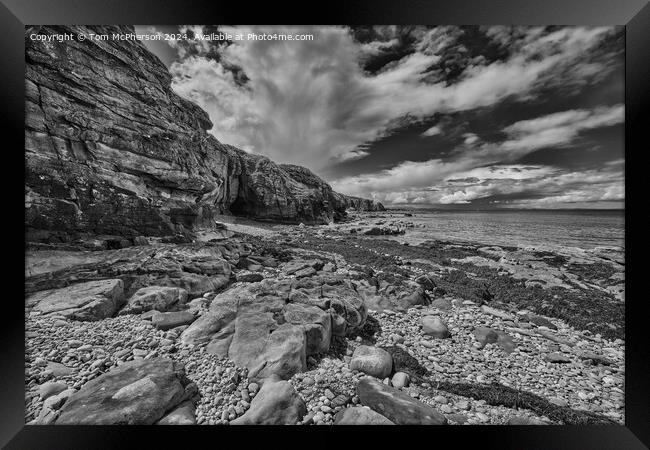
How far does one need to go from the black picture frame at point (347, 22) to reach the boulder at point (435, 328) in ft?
4.05

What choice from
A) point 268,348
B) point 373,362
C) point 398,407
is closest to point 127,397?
point 268,348

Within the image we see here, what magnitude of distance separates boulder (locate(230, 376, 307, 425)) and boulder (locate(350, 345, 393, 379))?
2.98 ft

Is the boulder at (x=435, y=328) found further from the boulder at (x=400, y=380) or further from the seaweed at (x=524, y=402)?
the boulder at (x=400, y=380)

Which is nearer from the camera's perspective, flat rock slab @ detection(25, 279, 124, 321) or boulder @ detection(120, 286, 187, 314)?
flat rock slab @ detection(25, 279, 124, 321)

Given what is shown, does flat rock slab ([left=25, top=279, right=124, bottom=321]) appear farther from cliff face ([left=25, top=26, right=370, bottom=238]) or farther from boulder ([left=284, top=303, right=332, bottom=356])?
boulder ([left=284, top=303, right=332, bottom=356])

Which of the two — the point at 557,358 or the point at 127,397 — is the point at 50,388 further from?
the point at 557,358

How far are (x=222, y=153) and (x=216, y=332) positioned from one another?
38.5 feet

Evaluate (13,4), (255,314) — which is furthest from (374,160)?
(13,4)

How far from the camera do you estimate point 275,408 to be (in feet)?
7.59

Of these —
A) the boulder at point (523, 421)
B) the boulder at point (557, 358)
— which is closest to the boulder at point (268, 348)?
the boulder at point (523, 421)

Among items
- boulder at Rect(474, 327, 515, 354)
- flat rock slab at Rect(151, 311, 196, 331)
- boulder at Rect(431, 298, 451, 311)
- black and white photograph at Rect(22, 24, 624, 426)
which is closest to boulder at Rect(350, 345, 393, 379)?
black and white photograph at Rect(22, 24, 624, 426)

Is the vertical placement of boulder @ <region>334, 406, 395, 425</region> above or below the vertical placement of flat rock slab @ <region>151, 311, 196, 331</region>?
below

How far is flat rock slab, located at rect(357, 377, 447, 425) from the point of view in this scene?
7.87ft

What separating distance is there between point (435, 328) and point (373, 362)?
5.11 ft
